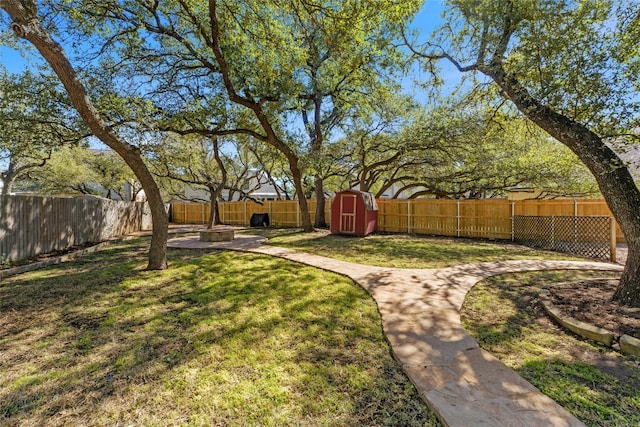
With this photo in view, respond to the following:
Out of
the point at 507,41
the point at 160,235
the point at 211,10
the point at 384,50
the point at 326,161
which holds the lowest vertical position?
the point at 160,235

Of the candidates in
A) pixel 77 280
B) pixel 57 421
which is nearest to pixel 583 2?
pixel 57 421

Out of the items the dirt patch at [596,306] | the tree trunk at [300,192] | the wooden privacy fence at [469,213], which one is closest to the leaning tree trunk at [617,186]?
the dirt patch at [596,306]

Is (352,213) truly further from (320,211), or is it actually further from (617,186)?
(617,186)

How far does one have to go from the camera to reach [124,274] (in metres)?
5.29

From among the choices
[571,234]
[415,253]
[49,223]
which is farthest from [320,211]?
[49,223]

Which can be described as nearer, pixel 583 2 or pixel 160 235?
pixel 583 2

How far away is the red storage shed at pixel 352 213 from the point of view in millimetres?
11523

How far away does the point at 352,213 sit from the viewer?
11680 millimetres

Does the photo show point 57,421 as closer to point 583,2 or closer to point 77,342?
point 77,342

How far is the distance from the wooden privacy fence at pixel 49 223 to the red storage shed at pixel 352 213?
27.9 ft

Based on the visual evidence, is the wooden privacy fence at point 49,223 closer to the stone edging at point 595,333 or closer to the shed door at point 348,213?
the shed door at point 348,213

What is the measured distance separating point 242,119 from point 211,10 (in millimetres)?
4295

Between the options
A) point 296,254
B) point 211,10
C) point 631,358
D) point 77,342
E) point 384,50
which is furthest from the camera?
point 384,50

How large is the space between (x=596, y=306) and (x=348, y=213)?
8525 mm
